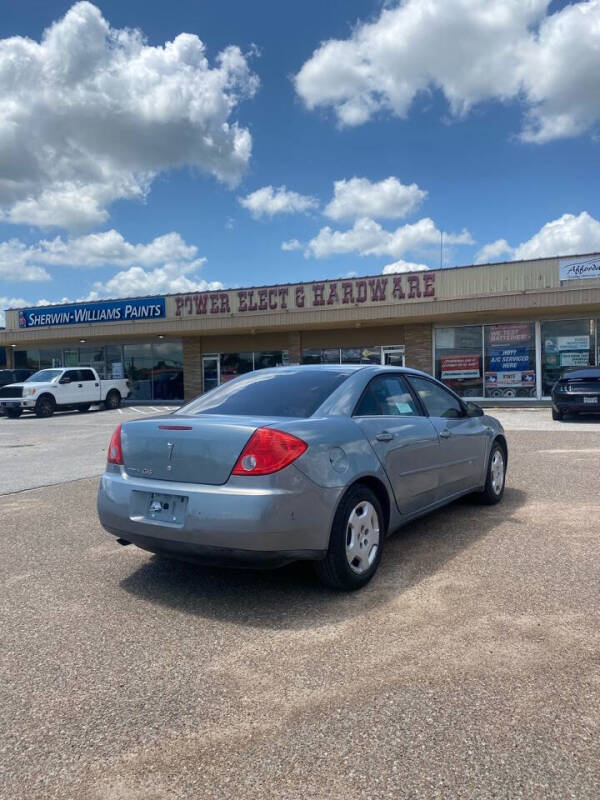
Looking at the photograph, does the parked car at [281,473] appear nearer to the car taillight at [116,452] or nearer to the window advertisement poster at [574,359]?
the car taillight at [116,452]

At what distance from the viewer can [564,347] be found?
2139 centimetres

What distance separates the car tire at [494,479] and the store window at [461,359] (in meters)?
16.3

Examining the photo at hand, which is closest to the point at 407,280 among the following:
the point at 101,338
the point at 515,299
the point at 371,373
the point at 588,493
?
the point at 515,299

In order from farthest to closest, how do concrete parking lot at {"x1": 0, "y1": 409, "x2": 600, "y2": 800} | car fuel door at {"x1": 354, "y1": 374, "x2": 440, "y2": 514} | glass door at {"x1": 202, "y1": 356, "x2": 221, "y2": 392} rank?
glass door at {"x1": 202, "y1": 356, "x2": 221, "y2": 392} → car fuel door at {"x1": 354, "y1": 374, "x2": 440, "y2": 514} → concrete parking lot at {"x1": 0, "y1": 409, "x2": 600, "y2": 800}

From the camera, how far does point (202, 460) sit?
3.77 metres

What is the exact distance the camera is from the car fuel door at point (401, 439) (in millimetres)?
4387

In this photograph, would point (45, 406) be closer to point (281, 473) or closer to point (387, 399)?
point (387, 399)

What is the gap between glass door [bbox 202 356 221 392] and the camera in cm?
2755

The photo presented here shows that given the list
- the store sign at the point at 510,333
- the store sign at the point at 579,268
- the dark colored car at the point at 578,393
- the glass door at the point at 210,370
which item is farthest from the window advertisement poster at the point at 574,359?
the glass door at the point at 210,370

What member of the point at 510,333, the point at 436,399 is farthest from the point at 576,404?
the point at 436,399

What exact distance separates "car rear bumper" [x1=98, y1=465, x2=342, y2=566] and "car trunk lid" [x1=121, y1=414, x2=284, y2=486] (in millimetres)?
88

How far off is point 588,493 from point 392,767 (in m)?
5.26

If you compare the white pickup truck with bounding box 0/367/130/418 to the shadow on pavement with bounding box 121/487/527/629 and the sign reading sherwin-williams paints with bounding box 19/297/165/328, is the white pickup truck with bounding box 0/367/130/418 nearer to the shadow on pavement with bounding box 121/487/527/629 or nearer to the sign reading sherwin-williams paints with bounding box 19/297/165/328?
the sign reading sherwin-williams paints with bounding box 19/297/165/328

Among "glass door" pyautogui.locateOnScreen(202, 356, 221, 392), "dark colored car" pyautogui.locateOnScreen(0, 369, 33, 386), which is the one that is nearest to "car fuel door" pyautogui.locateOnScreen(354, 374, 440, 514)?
"glass door" pyautogui.locateOnScreen(202, 356, 221, 392)
